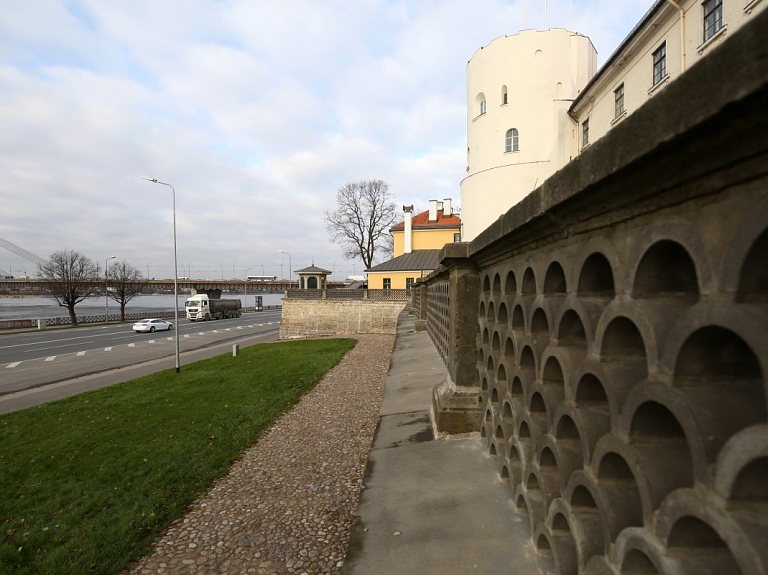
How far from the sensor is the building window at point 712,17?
13.0m

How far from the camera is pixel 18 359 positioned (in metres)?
23.6

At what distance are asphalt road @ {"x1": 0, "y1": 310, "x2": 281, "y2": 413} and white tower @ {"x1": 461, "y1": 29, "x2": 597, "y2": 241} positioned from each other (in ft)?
67.7

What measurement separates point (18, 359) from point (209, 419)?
71.5 ft

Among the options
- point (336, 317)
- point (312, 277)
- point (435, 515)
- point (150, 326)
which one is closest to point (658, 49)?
point (435, 515)

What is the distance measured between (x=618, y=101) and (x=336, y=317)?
23279mm

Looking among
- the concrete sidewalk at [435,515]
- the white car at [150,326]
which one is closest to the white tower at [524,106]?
the concrete sidewalk at [435,515]

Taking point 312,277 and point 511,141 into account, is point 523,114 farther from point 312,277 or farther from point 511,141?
point 312,277

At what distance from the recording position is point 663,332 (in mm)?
1258

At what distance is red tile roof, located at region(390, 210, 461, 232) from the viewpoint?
49188mm

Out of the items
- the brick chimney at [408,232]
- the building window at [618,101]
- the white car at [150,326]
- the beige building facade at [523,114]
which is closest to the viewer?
the building window at [618,101]

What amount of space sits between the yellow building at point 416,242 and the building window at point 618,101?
2335 centimetres

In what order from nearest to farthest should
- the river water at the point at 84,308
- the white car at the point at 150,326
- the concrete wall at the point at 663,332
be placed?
the concrete wall at the point at 663,332 < the white car at the point at 150,326 < the river water at the point at 84,308

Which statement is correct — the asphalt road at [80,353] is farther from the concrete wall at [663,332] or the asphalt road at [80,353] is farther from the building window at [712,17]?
the building window at [712,17]

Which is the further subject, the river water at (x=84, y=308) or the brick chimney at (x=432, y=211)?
the river water at (x=84, y=308)
